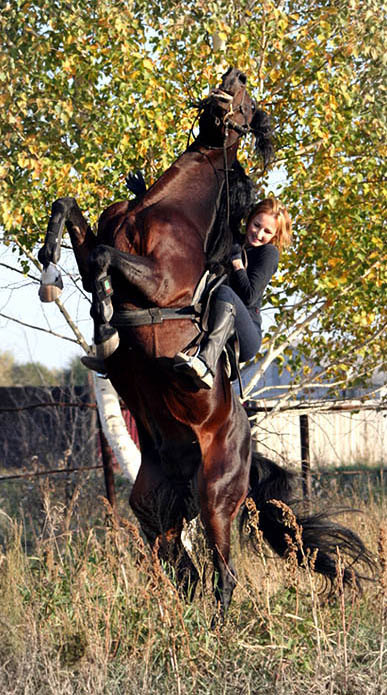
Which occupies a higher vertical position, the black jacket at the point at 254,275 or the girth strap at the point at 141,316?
the black jacket at the point at 254,275

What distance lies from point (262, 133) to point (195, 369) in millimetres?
1476

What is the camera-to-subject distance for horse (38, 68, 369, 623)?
3871 mm

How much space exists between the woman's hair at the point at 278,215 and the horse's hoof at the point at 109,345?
1245 mm

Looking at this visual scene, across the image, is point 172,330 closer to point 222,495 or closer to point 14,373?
point 222,495

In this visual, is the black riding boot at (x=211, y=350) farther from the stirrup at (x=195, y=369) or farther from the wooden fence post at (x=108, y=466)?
the wooden fence post at (x=108, y=466)

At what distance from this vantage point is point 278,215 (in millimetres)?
4535

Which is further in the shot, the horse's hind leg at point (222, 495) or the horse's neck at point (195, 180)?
the horse's hind leg at point (222, 495)

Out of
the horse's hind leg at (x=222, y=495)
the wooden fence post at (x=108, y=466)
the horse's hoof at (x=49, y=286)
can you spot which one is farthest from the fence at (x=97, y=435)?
the horse's hoof at (x=49, y=286)

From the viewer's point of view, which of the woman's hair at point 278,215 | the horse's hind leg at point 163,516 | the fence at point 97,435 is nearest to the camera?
the horse's hind leg at point 163,516

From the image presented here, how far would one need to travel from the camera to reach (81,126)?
6.00 metres

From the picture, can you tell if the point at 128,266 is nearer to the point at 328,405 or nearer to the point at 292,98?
the point at 292,98

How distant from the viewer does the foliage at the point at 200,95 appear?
5801mm

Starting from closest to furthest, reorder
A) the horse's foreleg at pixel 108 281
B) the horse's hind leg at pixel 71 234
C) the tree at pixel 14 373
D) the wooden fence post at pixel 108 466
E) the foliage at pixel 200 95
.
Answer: the horse's foreleg at pixel 108 281, the horse's hind leg at pixel 71 234, the foliage at pixel 200 95, the wooden fence post at pixel 108 466, the tree at pixel 14 373

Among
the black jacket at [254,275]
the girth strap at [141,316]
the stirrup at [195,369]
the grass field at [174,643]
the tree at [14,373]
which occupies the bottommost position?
the grass field at [174,643]
